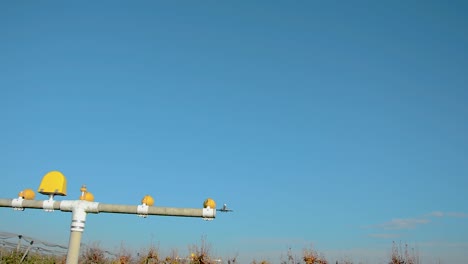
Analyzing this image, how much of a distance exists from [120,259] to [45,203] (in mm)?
20557

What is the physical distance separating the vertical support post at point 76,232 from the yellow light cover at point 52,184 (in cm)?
64

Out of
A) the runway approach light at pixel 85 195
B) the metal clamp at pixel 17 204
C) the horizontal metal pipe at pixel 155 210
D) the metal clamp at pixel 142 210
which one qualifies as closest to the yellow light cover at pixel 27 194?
the metal clamp at pixel 17 204

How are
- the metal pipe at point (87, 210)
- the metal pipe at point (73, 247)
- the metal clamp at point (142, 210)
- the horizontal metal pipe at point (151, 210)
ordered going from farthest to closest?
1. the metal clamp at point (142, 210)
2. the horizontal metal pipe at point (151, 210)
3. the metal pipe at point (87, 210)
4. the metal pipe at point (73, 247)

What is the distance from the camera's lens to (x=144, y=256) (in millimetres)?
27078

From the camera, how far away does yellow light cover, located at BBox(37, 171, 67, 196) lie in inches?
333

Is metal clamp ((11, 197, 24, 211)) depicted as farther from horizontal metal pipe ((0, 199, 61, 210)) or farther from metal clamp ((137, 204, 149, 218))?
metal clamp ((137, 204, 149, 218))

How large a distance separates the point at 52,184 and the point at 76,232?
4.07ft

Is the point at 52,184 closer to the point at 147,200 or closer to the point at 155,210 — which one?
the point at 147,200

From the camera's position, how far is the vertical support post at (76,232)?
7.86m

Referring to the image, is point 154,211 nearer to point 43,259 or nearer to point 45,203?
point 45,203

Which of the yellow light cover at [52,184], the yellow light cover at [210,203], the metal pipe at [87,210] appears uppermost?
the yellow light cover at [52,184]

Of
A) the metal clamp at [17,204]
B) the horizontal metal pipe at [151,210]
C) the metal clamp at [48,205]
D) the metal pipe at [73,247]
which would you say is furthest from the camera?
the metal clamp at [17,204]

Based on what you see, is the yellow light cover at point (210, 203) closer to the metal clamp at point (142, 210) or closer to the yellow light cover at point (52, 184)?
the metal clamp at point (142, 210)

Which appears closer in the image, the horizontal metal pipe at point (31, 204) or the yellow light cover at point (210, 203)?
the yellow light cover at point (210, 203)
